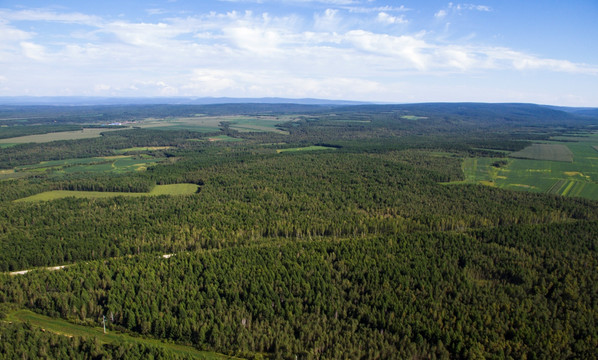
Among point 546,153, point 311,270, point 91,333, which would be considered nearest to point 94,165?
point 91,333

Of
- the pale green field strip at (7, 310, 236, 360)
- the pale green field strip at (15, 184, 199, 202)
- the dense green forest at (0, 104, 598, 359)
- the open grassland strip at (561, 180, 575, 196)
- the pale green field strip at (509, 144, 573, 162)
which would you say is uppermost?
the pale green field strip at (509, 144, 573, 162)

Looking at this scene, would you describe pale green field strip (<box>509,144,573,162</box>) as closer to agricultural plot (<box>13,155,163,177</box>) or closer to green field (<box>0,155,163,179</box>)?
agricultural plot (<box>13,155,163,177</box>)

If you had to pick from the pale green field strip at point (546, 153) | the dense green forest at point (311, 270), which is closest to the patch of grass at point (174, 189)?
the dense green forest at point (311, 270)

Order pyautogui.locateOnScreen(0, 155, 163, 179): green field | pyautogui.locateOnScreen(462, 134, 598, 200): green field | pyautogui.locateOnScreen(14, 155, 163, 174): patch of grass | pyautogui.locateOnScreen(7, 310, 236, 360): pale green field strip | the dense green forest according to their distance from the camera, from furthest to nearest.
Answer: pyautogui.locateOnScreen(14, 155, 163, 174): patch of grass → pyautogui.locateOnScreen(0, 155, 163, 179): green field → pyautogui.locateOnScreen(462, 134, 598, 200): green field → the dense green forest → pyautogui.locateOnScreen(7, 310, 236, 360): pale green field strip

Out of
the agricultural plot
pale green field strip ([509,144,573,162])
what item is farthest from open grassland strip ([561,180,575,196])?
the agricultural plot

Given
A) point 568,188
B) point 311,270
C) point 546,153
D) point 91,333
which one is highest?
point 546,153

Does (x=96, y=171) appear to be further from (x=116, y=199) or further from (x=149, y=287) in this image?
(x=149, y=287)

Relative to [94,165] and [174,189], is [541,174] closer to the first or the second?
[174,189]
